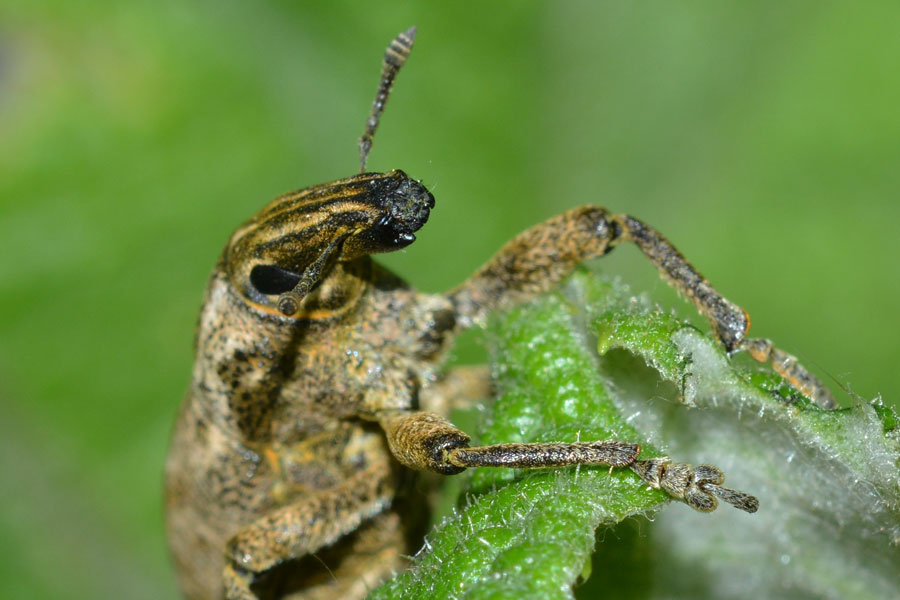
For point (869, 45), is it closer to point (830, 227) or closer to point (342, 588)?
point (830, 227)

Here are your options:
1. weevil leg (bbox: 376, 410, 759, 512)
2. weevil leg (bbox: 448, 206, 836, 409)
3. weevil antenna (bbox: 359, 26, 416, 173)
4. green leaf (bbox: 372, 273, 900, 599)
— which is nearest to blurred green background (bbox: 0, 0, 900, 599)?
weevil leg (bbox: 448, 206, 836, 409)

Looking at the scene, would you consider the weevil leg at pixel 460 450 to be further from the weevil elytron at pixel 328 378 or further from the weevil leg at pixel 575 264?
the weevil leg at pixel 575 264

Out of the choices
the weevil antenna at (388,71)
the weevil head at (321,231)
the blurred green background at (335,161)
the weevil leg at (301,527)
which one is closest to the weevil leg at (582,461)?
the weevil leg at (301,527)

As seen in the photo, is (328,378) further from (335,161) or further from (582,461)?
(335,161)

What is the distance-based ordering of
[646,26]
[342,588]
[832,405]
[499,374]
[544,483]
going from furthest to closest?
[646,26] → [342,588] → [499,374] → [832,405] → [544,483]

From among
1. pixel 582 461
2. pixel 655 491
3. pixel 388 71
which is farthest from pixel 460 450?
pixel 388 71

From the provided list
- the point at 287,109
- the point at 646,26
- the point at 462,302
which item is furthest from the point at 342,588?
the point at 646,26

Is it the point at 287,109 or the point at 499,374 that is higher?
the point at 287,109

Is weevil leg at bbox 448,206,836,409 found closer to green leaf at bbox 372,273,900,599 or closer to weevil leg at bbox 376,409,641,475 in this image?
green leaf at bbox 372,273,900,599
